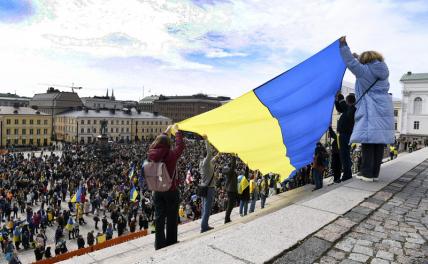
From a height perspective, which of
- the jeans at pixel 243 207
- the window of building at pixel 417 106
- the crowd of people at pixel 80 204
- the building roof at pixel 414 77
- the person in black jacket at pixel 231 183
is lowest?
the crowd of people at pixel 80 204

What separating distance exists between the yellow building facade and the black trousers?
66432mm

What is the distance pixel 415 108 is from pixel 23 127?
75.0 metres

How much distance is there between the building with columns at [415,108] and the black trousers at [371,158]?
59197mm

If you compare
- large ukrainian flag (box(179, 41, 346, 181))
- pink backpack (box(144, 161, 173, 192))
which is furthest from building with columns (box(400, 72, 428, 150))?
pink backpack (box(144, 161, 173, 192))

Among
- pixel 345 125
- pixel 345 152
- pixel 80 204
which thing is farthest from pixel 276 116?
pixel 80 204

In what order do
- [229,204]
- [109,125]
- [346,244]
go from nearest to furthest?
[346,244] < [229,204] < [109,125]

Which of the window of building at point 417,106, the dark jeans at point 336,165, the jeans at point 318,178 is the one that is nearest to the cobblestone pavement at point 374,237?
the jeans at point 318,178

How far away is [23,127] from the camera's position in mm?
63875

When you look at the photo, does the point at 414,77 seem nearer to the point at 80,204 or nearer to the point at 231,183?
the point at 80,204

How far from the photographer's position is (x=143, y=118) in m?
82.6

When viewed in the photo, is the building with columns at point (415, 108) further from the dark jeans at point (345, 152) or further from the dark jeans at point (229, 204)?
the dark jeans at point (229, 204)

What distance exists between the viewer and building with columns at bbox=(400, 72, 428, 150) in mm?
57322

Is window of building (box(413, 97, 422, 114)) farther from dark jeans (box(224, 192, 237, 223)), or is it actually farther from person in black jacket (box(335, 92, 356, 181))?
dark jeans (box(224, 192, 237, 223))

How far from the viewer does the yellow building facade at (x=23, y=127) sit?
2425 inches
